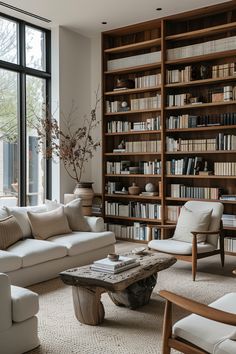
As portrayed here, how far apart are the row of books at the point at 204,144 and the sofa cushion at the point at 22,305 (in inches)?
147

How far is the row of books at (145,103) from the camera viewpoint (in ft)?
20.4

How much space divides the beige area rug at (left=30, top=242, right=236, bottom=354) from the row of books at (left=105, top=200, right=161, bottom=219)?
178 centimetres

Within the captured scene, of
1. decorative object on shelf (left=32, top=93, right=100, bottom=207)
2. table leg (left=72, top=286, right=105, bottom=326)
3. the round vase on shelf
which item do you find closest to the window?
decorative object on shelf (left=32, top=93, right=100, bottom=207)

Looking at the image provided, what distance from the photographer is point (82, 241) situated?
4695 mm

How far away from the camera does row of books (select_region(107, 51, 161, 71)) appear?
6.22 metres

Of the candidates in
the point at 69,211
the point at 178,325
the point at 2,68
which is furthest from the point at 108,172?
the point at 178,325

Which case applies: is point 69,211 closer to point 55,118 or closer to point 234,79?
point 55,118

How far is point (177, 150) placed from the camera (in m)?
6.02

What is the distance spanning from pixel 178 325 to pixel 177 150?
4039 millimetres

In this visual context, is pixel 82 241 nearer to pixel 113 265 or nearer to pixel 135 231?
pixel 113 265

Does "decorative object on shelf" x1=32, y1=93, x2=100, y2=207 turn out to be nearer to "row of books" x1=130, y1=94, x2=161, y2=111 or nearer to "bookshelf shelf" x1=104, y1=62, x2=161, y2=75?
"bookshelf shelf" x1=104, y1=62, x2=161, y2=75

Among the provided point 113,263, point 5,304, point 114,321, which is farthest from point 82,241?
point 5,304

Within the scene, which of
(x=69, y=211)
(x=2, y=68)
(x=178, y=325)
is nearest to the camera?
(x=178, y=325)

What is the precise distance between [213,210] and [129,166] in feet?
6.72
